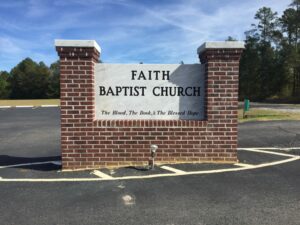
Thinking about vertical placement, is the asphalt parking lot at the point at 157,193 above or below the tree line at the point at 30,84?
below

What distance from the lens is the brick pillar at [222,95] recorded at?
6645mm

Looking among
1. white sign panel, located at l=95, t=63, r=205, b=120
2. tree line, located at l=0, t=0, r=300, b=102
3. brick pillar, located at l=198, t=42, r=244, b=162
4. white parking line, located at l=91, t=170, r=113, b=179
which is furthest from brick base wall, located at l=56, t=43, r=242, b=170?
tree line, located at l=0, t=0, r=300, b=102

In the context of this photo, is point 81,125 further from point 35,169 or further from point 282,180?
point 282,180

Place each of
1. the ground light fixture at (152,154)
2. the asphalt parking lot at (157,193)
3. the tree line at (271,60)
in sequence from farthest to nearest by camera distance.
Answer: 1. the tree line at (271,60)
2. the ground light fixture at (152,154)
3. the asphalt parking lot at (157,193)

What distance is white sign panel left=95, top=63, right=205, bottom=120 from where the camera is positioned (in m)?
6.73

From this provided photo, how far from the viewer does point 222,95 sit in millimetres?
6699

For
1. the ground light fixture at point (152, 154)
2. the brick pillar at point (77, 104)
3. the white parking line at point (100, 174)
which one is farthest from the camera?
the brick pillar at point (77, 104)

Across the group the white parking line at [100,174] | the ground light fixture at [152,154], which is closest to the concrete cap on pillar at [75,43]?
the ground light fixture at [152,154]

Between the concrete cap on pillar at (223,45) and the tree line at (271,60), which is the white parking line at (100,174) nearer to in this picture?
the concrete cap on pillar at (223,45)

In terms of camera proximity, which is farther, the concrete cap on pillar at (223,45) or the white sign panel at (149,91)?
the white sign panel at (149,91)

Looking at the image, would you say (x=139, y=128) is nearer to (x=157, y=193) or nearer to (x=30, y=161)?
(x=157, y=193)

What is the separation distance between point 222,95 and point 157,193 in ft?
9.05

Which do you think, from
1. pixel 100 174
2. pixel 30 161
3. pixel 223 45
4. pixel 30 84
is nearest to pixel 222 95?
pixel 223 45

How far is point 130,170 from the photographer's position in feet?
20.6
